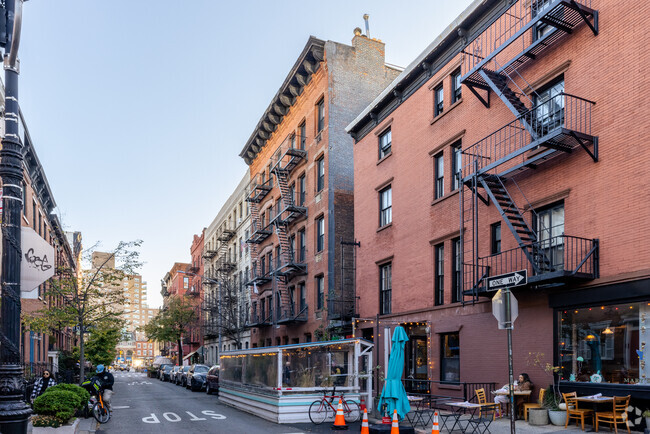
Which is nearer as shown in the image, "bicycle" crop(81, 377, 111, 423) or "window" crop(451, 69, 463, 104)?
"bicycle" crop(81, 377, 111, 423)

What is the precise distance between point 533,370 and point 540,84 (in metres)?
7.98

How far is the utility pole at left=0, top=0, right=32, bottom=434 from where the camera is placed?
708cm

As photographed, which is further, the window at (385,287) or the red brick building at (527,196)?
the window at (385,287)

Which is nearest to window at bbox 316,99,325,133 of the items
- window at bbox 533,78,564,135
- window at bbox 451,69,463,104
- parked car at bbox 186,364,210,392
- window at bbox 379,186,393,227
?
window at bbox 379,186,393,227

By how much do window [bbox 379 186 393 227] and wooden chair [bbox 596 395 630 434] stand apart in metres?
13.2

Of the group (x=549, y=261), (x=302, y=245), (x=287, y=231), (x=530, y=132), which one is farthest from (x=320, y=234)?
(x=549, y=261)

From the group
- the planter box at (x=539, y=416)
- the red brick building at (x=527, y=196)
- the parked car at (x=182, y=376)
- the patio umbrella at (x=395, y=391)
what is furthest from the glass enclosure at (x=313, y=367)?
the parked car at (x=182, y=376)

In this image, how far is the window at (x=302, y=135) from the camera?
3619 centimetres

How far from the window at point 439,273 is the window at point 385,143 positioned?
229 inches

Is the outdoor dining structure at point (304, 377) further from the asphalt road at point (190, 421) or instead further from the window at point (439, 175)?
→ the window at point (439, 175)

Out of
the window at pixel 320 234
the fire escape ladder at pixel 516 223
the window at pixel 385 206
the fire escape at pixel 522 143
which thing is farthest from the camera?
the window at pixel 320 234

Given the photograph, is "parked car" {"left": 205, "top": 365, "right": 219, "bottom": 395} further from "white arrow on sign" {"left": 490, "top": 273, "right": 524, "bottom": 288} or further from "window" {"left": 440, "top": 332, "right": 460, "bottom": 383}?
"white arrow on sign" {"left": 490, "top": 273, "right": 524, "bottom": 288}

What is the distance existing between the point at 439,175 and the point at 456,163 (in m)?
1.14

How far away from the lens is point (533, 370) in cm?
1603
